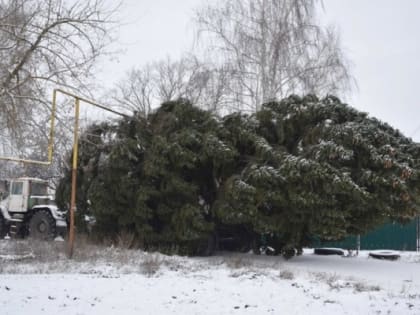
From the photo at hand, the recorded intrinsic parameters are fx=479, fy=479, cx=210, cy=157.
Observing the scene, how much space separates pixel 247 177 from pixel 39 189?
11.4m

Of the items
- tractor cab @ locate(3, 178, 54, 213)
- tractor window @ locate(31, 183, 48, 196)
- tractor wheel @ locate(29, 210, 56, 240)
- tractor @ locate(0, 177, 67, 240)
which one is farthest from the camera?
tractor window @ locate(31, 183, 48, 196)

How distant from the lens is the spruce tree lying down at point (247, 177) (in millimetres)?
12273

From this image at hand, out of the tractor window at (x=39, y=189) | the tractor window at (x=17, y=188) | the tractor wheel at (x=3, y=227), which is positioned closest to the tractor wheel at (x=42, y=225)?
the tractor window at (x=39, y=189)

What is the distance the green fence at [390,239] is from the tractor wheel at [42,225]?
10305 millimetres

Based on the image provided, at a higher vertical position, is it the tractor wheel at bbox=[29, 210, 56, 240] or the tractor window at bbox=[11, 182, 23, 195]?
the tractor window at bbox=[11, 182, 23, 195]

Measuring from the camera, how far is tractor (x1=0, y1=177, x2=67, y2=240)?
19.3m

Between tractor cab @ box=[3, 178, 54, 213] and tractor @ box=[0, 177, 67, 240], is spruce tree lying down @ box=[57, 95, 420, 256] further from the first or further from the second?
tractor cab @ box=[3, 178, 54, 213]

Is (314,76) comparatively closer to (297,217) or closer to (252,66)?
(252,66)

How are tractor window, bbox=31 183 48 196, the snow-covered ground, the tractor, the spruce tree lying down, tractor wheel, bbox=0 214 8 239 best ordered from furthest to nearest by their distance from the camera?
tractor window, bbox=31 183 48 196
tractor wheel, bbox=0 214 8 239
the tractor
the spruce tree lying down
the snow-covered ground

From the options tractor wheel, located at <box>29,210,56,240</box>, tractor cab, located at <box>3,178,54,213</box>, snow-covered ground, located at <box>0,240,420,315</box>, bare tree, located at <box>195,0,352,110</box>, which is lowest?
snow-covered ground, located at <box>0,240,420,315</box>

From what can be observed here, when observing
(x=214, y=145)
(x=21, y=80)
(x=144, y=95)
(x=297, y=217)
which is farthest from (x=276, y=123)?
(x=144, y=95)

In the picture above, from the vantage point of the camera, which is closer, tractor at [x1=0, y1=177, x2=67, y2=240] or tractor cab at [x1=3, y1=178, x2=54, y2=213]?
tractor at [x1=0, y1=177, x2=67, y2=240]

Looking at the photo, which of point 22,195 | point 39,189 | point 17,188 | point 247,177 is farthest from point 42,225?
point 247,177

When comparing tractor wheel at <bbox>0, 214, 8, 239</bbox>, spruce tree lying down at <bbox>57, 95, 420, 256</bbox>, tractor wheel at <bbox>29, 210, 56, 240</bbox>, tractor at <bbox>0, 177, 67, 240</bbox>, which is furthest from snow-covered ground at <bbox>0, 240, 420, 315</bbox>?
tractor wheel at <bbox>0, 214, 8, 239</bbox>
